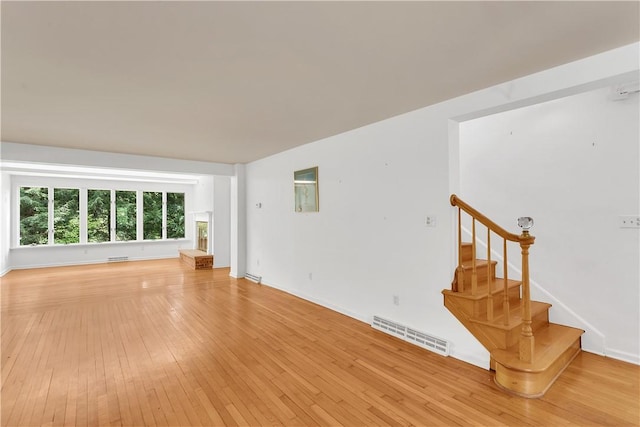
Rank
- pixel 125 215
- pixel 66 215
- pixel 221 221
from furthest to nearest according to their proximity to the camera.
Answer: pixel 125 215 → pixel 66 215 → pixel 221 221

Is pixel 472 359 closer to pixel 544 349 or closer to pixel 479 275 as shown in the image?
pixel 544 349

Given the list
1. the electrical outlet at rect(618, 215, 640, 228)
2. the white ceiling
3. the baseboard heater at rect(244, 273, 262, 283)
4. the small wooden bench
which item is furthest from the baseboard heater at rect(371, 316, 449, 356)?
the small wooden bench

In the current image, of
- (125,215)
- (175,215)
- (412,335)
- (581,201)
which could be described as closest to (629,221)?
(581,201)

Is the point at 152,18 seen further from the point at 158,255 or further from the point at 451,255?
the point at 158,255

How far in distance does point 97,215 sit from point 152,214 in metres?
1.44

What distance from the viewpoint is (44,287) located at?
19.2 ft

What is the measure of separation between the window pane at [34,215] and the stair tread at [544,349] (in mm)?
10744

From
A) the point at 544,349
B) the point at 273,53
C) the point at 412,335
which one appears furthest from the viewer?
the point at 412,335

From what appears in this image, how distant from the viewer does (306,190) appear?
16.0 ft

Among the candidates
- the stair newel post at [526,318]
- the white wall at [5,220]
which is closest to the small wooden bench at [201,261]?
the white wall at [5,220]

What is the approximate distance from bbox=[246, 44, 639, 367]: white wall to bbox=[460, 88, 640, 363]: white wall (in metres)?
1.06

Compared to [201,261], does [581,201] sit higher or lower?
higher

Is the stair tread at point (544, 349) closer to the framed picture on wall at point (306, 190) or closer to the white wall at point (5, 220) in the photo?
the framed picture on wall at point (306, 190)

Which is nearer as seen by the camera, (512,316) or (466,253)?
(512,316)
